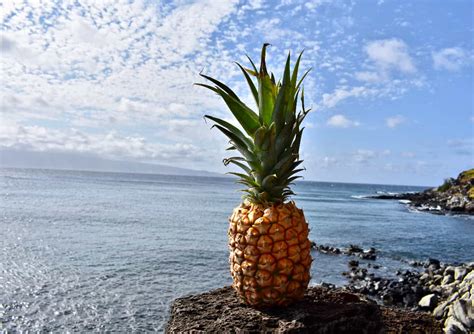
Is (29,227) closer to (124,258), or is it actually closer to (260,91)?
(124,258)

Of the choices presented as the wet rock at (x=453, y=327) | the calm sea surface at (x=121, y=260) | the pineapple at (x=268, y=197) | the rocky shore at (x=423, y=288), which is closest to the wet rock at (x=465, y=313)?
the rocky shore at (x=423, y=288)

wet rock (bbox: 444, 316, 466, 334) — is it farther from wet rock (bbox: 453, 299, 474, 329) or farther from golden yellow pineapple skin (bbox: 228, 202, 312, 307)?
golden yellow pineapple skin (bbox: 228, 202, 312, 307)

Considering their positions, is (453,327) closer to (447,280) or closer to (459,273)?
(447,280)

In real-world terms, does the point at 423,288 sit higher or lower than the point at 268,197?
lower

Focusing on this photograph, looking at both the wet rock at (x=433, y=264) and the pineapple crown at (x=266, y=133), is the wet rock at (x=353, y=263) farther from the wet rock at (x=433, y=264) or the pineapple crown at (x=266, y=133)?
the pineapple crown at (x=266, y=133)

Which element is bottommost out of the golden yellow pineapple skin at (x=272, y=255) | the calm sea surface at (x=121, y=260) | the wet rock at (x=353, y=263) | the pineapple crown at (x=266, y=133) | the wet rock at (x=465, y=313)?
the calm sea surface at (x=121, y=260)

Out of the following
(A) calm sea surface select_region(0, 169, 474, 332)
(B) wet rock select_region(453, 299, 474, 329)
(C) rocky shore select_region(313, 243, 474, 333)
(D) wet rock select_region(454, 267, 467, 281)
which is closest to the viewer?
(B) wet rock select_region(453, 299, 474, 329)

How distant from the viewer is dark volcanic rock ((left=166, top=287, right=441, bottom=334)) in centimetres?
448

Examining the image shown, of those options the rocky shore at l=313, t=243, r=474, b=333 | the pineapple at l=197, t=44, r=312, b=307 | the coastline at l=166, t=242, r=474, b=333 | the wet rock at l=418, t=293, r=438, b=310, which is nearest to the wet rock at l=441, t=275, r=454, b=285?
the rocky shore at l=313, t=243, r=474, b=333

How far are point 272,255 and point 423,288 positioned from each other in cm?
1252

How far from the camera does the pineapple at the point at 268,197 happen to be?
484cm

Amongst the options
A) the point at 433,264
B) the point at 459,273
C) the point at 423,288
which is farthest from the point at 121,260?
the point at 433,264

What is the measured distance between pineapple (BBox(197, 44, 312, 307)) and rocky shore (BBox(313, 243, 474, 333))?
396 cm

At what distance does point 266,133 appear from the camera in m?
4.95
